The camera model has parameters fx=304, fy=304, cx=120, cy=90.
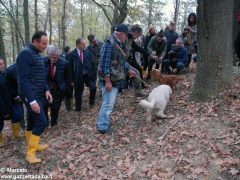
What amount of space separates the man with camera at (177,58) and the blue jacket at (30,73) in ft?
20.1

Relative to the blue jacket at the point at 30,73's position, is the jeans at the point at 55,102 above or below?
below

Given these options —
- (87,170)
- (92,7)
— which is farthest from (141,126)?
(92,7)

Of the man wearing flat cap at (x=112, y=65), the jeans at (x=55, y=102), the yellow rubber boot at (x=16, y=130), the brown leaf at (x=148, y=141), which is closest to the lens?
the brown leaf at (x=148, y=141)

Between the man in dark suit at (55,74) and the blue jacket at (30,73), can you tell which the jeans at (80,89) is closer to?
the man in dark suit at (55,74)

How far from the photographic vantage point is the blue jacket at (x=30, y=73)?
5.29 metres

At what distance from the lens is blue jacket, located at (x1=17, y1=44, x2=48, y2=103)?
17.3ft

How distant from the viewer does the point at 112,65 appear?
6.47 metres

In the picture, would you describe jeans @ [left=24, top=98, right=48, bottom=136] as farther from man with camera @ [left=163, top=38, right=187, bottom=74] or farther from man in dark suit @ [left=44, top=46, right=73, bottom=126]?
man with camera @ [left=163, top=38, right=187, bottom=74]

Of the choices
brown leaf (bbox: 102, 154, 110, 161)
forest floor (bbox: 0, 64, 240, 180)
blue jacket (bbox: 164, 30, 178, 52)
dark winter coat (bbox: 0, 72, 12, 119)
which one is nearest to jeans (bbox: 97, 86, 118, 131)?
forest floor (bbox: 0, 64, 240, 180)

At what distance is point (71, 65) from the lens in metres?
8.86

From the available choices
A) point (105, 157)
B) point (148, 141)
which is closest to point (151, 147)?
point (148, 141)

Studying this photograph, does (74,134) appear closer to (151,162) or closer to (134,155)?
(134,155)

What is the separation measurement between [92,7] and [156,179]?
41.3 meters

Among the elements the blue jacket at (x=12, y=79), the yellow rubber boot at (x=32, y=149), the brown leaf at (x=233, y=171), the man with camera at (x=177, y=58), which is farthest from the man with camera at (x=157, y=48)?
the brown leaf at (x=233, y=171)
